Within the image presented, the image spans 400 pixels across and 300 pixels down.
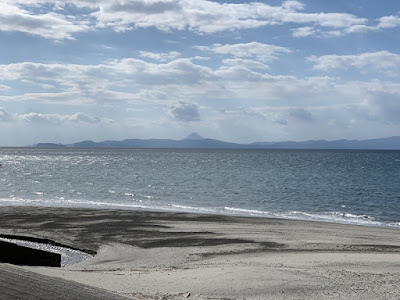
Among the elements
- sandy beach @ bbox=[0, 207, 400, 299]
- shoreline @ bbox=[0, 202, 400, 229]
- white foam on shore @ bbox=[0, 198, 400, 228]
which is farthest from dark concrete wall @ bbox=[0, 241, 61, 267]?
white foam on shore @ bbox=[0, 198, 400, 228]

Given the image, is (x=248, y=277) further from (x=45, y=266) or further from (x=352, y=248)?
(x=352, y=248)

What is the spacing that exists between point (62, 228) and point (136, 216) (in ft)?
20.3

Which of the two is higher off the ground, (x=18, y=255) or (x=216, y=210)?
(x=18, y=255)

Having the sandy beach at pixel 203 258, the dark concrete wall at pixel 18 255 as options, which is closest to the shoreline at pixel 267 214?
the sandy beach at pixel 203 258

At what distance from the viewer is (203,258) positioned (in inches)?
748

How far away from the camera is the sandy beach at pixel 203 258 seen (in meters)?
10.9

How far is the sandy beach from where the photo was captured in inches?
428

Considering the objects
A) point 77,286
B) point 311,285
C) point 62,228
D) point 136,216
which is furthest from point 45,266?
point 136,216

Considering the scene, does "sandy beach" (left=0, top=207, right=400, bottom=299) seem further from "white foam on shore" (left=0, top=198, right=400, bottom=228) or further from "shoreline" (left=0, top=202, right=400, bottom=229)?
"white foam on shore" (left=0, top=198, right=400, bottom=228)

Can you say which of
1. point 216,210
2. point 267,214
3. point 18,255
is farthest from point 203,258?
point 216,210

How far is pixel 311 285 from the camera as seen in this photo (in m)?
11.9

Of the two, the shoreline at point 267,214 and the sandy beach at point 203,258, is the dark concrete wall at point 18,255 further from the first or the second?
the shoreline at point 267,214

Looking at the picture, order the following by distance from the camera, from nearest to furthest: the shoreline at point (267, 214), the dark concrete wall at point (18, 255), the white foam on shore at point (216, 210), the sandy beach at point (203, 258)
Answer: the dark concrete wall at point (18, 255), the sandy beach at point (203, 258), the shoreline at point (267, 214), the white foam on shore at point (216, 210)

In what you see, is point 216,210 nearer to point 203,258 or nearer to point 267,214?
point 267,214
